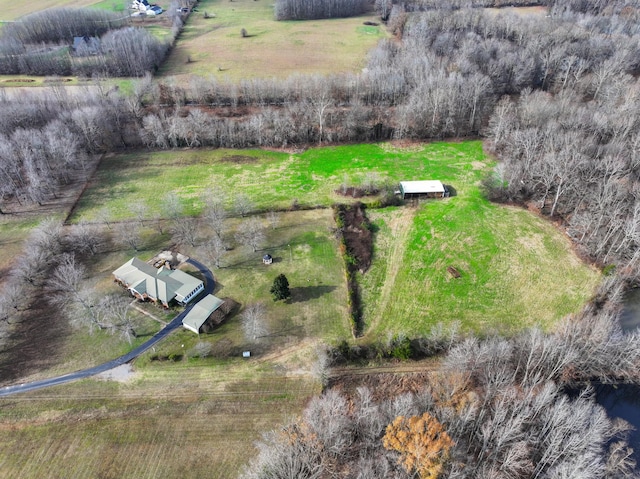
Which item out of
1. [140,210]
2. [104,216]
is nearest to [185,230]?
[140,210]

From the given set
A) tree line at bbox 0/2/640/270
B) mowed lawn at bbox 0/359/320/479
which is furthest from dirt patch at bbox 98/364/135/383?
tree line at bbox 0/2/640/270

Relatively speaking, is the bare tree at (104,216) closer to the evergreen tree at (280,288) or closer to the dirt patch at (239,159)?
the dirt patch at (239,159)

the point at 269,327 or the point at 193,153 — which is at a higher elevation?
the point at 193,153

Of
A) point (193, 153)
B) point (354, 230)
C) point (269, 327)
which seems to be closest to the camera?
point (269, 327)

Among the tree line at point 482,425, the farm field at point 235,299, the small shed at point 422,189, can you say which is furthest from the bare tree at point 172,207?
the tree line at point 482,425

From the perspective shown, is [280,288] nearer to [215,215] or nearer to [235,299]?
[235,299]

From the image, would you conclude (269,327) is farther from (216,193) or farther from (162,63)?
(162,63)

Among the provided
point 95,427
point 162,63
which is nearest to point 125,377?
point 95,427
